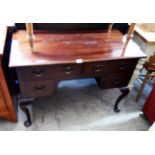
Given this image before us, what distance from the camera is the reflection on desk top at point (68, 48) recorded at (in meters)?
1.05

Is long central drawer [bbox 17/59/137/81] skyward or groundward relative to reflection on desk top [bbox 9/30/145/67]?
groundward

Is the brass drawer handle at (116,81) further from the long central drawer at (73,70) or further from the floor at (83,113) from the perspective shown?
the floor at (83,113)

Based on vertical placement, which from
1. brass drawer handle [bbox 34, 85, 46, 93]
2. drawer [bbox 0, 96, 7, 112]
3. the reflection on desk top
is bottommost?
drawer [bbox 0, 96, 7, 112]

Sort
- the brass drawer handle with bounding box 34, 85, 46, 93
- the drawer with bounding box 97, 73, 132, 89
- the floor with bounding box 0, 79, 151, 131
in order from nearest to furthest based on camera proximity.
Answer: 1. the brass drawer handle with bounding box 34, 85, 46, 93
2. the drawer with bounding box 97, 73, 132, 89
3. the floor with bounding box 0, 79, 151, 131

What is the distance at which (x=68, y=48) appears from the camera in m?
1.16

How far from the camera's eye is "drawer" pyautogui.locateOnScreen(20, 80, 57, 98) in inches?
44.7

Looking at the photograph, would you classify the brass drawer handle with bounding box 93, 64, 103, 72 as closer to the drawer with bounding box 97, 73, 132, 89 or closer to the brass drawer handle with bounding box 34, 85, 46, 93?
the drawer with bounding box 97, 73, 132, 89

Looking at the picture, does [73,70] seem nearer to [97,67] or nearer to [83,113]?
[97,67]

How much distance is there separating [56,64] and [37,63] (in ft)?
0.37

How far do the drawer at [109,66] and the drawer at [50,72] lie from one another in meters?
0.07

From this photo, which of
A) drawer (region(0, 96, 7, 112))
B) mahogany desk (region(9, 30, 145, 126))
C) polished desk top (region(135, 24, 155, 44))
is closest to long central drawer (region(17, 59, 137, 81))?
mahogany desk (region(9, 30, 145, 126))

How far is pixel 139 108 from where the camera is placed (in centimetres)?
168

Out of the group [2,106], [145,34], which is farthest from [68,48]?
[145,34]
